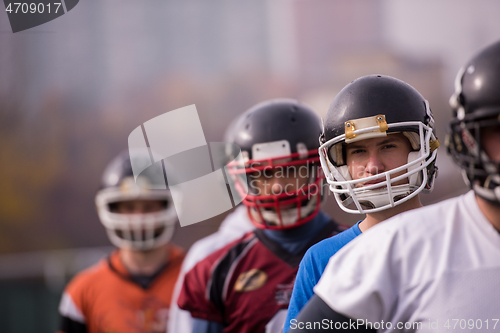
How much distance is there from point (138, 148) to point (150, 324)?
1.33 m

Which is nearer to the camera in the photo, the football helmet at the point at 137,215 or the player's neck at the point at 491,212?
the player's neck at the point at 491,212

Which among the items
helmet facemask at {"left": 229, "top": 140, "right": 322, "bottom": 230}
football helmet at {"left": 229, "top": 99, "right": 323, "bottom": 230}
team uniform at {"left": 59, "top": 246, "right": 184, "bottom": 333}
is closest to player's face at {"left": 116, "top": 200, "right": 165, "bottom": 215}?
team uniform at {"left": 59, "top": 246, "right": 184, "bottom": 333}

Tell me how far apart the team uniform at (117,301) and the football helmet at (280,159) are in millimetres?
1576

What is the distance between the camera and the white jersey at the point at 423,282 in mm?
1041

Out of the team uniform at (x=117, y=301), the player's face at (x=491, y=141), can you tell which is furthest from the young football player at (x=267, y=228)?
the team uniform at (x=117, y=301)

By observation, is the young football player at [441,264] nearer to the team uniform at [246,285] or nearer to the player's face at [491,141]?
the player's face at [491,141]

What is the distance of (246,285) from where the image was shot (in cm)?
229

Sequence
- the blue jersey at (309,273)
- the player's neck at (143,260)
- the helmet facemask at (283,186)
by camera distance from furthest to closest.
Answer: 1. the player's neck at (143,260)
2. the helmet facemask at (283,186)
3. the blue jersey at (309,273)

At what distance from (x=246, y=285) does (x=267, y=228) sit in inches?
11.3

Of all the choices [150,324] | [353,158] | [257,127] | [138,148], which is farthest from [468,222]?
[150,324]

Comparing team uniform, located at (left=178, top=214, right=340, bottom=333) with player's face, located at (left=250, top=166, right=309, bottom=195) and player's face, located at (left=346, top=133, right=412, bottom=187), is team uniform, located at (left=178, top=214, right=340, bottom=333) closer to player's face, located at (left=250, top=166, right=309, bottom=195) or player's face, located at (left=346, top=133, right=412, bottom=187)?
player's face, located at (left=250, top=166, right=309, bottom=195)

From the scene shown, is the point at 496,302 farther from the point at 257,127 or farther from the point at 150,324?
the point at 150,324

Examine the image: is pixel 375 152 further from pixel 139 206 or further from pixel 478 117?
pixel 139 206

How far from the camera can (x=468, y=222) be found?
1.12m
